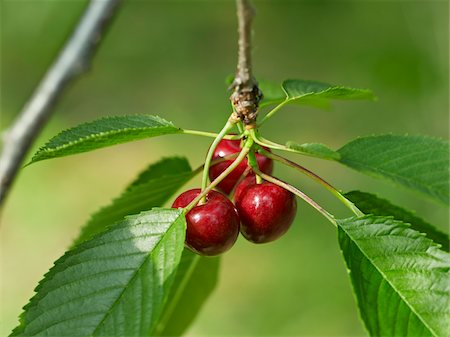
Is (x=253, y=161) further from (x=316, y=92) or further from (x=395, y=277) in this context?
(x=395, y=277)

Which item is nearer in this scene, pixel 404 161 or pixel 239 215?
pixel 239 215

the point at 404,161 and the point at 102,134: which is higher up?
the point at 102,134

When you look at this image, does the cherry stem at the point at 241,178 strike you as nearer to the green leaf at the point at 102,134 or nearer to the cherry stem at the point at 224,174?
the cherry stem at the point at 224,174

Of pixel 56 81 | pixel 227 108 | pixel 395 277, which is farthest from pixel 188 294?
pixel 227 108

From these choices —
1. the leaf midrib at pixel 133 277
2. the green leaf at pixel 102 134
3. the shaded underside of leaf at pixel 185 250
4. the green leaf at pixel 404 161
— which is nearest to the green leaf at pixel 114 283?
the leaf midrib at pixel 133 277

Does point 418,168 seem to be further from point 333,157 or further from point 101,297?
point 101,297

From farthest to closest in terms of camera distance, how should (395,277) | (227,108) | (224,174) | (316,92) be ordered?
(227,108), (316,92), (224,174), (395,277)
